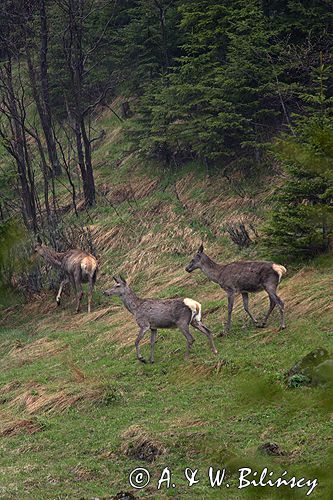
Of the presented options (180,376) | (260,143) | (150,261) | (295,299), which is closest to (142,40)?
(260,143)

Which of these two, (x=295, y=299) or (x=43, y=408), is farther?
→ (x=295, y=299)

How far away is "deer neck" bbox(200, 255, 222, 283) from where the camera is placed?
16.0m

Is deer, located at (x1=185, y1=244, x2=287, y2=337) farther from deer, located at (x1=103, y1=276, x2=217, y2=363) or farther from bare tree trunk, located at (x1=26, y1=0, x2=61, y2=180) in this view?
bare tree trunk, located at (x1=26, y1=0, x2=61, y2=180)

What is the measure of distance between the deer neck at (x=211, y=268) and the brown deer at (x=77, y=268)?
14.2 feet

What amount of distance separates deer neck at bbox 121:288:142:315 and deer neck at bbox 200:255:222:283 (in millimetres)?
1798

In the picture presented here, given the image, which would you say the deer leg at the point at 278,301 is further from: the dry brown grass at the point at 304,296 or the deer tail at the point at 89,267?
the deer tail at the point at 89,267

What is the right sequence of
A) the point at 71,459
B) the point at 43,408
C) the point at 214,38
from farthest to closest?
1. the point at 214,38
2. the point at 43,408
3. the point at 71,459

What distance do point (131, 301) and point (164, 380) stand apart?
234cm

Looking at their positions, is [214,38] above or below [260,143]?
above

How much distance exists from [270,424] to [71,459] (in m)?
2.75

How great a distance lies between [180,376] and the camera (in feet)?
44.3

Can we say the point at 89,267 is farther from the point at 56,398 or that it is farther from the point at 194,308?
the point at 56,398

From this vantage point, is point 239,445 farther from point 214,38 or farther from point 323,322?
point 214,38

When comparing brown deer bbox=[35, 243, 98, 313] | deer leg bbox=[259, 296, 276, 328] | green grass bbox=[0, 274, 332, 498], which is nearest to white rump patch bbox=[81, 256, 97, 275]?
brown deer bbox=[35, 243, 98, 313]
